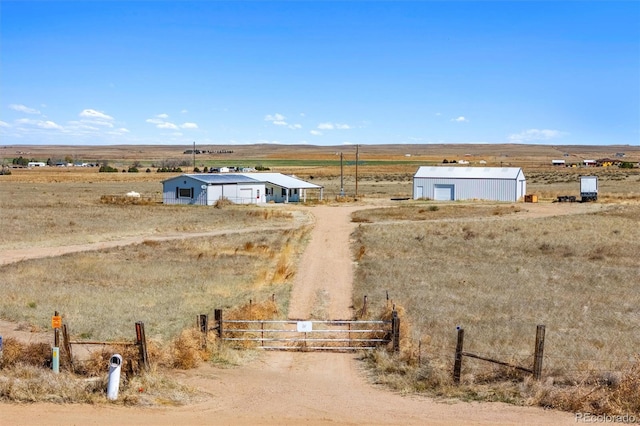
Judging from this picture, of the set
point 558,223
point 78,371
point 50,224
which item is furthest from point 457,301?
point 50,224

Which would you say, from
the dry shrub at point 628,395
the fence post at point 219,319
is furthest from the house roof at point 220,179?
the dry shrub at point 628,395

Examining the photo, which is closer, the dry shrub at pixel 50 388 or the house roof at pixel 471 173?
the dry shrub at pixel 50 388

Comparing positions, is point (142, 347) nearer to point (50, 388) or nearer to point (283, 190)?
point (50, 388)

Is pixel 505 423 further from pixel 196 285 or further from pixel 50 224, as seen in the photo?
pixel 50 224

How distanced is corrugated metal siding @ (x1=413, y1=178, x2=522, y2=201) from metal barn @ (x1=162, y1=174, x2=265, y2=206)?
1643cm

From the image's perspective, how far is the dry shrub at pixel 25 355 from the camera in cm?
1284

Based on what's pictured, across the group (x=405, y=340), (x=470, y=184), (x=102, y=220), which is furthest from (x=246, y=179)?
(x=405, y=340)

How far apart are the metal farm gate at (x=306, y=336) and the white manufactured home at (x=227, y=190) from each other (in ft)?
148

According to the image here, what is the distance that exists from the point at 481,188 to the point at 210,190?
24.5m

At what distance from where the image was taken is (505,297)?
21734mm

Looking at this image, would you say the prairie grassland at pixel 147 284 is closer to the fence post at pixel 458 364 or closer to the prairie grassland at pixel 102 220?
the prairie grassland at pixel 102 220

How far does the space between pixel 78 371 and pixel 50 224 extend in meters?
33.5

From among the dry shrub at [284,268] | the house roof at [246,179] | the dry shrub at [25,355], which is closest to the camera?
the dry shrub at [25,355]

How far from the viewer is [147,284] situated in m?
24.0
